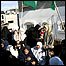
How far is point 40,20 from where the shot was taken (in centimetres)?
1103

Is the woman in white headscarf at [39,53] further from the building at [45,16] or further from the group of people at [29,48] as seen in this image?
the building at [45,16]

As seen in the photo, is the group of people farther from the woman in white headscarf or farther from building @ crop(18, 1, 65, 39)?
building @ crop(18, 1, 65, 39)

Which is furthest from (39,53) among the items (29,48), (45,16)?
(45,16)

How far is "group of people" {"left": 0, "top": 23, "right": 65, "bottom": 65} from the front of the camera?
466 centimetres

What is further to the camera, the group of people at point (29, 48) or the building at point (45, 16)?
the building at point (45, 16)

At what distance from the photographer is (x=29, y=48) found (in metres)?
4.82

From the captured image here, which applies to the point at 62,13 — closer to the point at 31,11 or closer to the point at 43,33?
the point at 31,11

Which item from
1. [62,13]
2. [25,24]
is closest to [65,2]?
[62,13]

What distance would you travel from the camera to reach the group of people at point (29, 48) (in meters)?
4.66

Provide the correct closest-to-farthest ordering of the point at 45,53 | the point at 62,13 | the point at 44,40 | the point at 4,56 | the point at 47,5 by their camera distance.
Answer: the point at 4,56 → the point at 45,53 → the point at 44,40 → the point at 62,13 → the point at 47,5

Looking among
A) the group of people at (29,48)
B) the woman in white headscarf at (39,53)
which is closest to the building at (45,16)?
the group of people at (29,48)

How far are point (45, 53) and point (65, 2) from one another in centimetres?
628

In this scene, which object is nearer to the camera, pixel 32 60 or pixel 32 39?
pixel 32 60

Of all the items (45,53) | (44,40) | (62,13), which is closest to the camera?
(45,53)
